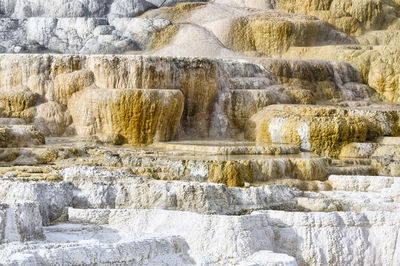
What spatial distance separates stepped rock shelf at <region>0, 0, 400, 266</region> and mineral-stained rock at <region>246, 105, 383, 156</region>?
34mm

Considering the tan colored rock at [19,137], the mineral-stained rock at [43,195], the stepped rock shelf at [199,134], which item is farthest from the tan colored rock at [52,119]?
the mineral-stained rock at [43,195]

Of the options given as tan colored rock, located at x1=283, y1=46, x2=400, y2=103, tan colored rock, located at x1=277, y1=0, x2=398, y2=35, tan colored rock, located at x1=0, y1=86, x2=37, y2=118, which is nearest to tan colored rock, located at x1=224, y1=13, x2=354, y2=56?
tan colored rock, located at x1=277, y1=0, x2=398, y2=35

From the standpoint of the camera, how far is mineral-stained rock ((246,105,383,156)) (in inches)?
588

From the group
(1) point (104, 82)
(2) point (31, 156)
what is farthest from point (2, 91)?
(2) point (31, 156)

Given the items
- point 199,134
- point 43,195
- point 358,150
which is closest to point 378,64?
point 199,134

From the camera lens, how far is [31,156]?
11875mm

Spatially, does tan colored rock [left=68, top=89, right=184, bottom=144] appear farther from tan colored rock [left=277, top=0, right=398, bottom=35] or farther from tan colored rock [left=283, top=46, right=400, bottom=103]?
tan colored rock [left=277, top=0, right=398, bottom=35]

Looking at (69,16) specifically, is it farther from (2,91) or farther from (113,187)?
(113,187)

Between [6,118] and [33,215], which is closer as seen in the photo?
[33,215]

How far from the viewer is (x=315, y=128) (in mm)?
14930

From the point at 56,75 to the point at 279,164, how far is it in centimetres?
680

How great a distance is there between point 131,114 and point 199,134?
8.47ft

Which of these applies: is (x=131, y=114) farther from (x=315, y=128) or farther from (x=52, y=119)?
(x=315, y=128)

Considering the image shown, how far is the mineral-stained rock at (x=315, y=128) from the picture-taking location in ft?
49.0
